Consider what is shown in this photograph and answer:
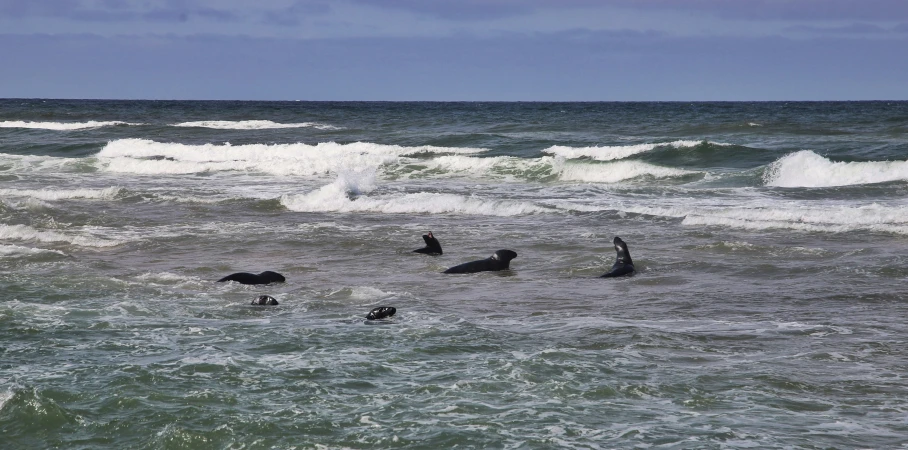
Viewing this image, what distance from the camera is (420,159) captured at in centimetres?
2984

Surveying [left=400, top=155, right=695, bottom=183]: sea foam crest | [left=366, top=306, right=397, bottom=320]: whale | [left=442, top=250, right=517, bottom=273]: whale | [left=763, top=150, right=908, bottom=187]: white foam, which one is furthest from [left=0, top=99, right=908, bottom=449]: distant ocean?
[left=400, top=155, right=695, bottom=183]: sea foam crest

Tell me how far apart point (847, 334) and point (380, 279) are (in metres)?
5.08

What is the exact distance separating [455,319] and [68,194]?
46.7 feet

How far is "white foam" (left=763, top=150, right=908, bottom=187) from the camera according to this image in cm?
2355

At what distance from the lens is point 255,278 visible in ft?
35.4

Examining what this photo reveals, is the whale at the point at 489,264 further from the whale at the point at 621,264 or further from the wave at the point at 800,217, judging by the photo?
the wave at the point at 800,217

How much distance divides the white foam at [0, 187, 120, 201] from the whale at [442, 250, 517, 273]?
11.0 meters

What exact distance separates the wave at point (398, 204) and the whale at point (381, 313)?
28.7ft

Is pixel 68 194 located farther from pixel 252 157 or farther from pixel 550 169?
pixel 252 157

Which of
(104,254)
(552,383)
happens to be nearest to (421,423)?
(552,383)

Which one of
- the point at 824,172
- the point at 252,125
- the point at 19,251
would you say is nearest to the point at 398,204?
the point at 19,251

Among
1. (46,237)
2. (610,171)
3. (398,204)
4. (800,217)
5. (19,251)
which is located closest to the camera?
(19,251)

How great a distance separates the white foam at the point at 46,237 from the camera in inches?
553

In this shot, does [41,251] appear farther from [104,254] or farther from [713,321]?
[713,321]
